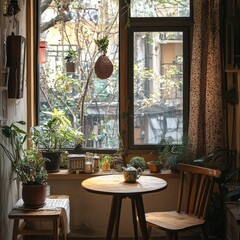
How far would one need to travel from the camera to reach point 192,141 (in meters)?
4.43

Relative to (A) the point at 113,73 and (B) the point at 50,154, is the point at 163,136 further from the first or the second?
(B) the point at 50,154

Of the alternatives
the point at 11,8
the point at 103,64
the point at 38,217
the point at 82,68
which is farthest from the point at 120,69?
the point at 38,217

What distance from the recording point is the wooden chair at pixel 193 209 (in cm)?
354

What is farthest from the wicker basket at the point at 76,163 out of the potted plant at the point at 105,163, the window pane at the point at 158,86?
the window pane at the point at 158,86

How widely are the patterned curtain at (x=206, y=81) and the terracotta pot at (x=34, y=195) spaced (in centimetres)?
149

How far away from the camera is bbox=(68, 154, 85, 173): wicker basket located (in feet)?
14.7

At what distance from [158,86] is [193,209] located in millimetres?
1363

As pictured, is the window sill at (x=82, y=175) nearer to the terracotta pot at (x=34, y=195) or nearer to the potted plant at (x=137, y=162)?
the potted plant at (x=137, y=162)

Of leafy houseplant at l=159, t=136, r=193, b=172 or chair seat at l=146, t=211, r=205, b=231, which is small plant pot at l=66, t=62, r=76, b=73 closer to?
leafy houseplant at l=159, t=136, r=193, b=172

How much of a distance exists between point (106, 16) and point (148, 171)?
1.59 m

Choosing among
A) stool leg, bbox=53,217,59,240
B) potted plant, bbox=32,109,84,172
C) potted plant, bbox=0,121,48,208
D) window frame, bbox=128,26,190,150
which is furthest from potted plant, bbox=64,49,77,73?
stool leg, bbox=53,217,59,240

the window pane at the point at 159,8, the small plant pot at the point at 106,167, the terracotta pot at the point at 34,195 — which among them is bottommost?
the terracotta pot at the point at 34,195

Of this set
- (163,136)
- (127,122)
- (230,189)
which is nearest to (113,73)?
(127,122)

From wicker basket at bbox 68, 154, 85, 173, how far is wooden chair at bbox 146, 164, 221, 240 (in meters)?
0.95
